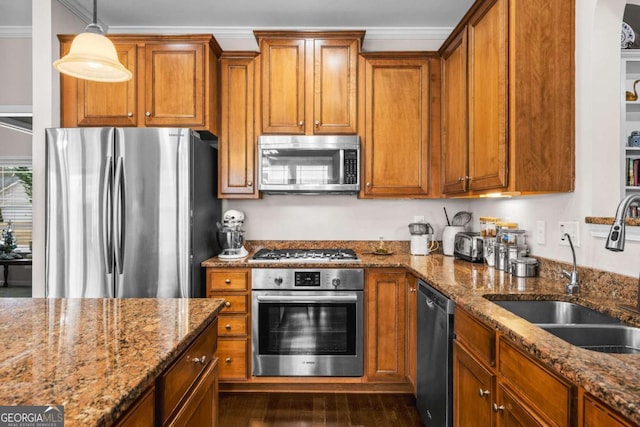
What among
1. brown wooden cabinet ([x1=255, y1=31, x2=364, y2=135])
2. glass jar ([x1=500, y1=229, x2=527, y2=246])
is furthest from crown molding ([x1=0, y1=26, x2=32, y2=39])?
glass jar ([x1=500, y1=229, x2=527, y2=246])

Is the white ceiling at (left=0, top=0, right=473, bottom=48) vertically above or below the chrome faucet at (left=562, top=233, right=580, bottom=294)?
above

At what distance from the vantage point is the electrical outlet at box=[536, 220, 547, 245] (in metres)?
2.11

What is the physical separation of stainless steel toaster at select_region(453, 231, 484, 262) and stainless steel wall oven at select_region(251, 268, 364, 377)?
2.49 ft

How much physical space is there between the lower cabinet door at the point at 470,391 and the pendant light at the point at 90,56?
1.98 m

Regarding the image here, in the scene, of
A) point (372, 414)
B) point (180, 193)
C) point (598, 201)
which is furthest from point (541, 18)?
point (372, 414)

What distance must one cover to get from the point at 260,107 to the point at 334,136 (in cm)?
62

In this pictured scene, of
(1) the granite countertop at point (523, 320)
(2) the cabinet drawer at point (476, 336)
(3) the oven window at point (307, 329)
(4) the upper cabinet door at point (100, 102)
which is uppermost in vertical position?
(4) the upper cabinet door at point (100, 102)

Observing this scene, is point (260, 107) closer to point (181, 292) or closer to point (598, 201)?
point (181, 292)

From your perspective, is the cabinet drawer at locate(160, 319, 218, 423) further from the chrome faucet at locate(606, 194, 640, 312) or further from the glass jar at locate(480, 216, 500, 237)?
the glass jar at locate(480, 216, 500, 237)

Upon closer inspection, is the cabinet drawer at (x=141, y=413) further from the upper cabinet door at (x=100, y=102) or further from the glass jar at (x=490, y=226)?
the upper cabinet door at (x=100, y=102)

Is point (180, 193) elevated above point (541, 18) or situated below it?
below

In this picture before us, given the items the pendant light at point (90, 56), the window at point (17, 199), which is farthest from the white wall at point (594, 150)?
the window at point (17, 199)

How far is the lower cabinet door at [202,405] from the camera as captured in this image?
Answer: 1104 mm

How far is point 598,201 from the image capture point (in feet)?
5.78
